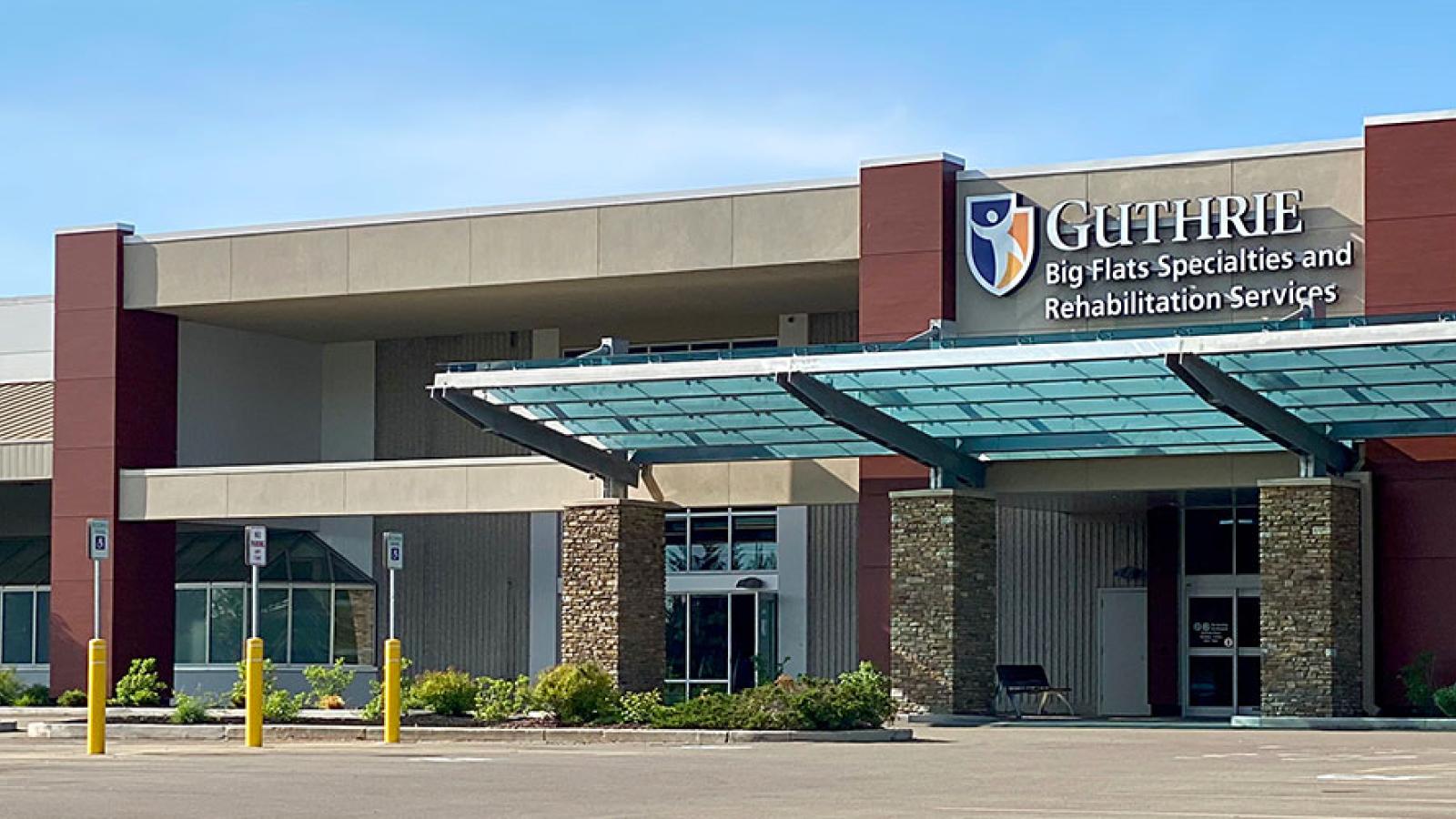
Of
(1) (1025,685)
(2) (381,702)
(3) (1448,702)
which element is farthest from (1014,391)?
(2) (381,702)

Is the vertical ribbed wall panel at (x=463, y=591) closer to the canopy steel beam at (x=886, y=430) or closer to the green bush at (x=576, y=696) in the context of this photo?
the canopy steel beam at (x=886, y=430)

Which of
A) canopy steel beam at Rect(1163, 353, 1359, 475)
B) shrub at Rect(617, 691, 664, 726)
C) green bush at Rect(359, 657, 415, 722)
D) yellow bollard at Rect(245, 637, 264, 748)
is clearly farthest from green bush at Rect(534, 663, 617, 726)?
canopy steel beam at Rect(1163, 353, 1359, 475)

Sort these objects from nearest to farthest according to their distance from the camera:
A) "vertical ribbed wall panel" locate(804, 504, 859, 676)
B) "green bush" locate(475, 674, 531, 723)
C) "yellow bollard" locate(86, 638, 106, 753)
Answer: "yellow bollard" locate(86, 638, 106, 753) < "green bush" locate(475, 674, 531, 723) < "vertical ribbed wall panel" locate(804, 504, 859, 676)

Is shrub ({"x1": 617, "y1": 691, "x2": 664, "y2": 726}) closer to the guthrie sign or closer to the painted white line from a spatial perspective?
the guthrie sign

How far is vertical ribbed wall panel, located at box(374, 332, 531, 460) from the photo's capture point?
1806 inches

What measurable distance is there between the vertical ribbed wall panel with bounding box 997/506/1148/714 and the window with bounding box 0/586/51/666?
18.7m

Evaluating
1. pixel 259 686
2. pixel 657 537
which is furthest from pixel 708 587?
pixel 259 686

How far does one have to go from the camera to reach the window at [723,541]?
Answer: 4356 centimetres

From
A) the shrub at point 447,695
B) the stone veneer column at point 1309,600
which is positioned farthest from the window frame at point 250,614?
the stone veneer column at point 1309,600

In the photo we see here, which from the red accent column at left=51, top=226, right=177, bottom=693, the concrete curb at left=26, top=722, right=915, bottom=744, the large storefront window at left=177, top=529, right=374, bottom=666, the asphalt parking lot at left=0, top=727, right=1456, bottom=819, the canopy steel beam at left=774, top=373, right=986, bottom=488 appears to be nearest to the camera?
the asphalt parking lot at left=0, top=727, right=1456, bottom=819

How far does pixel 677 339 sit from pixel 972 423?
1143 centimetres

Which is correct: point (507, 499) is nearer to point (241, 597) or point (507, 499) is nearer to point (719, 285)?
point (719, 285)

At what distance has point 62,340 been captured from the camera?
42.7 m

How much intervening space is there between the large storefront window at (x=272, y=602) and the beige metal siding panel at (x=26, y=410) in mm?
3621
